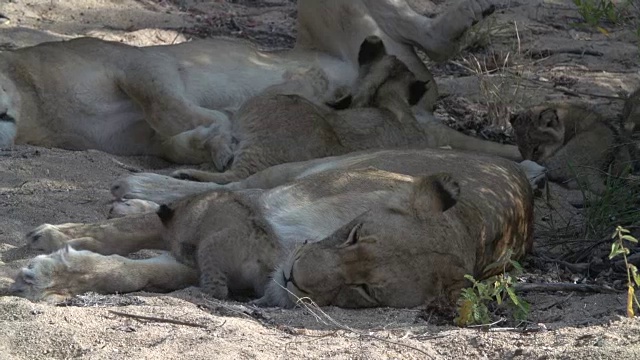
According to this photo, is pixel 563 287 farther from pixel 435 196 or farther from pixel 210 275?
pixel 210 275

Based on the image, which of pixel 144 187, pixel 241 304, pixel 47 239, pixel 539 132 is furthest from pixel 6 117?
pixel 539 132

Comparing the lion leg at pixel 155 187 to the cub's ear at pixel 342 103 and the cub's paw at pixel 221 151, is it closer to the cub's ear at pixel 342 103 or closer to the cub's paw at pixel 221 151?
the cub's paw at pixel 221 151

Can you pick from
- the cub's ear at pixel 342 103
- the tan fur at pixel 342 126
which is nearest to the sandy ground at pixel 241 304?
the tan fur at pixel 342 126

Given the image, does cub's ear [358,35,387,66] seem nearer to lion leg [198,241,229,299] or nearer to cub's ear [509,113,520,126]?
cub's ear [509,113,520,126]

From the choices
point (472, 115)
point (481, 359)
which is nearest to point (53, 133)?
point (472, 115)

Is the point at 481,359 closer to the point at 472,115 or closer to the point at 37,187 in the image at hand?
the point at 37,187

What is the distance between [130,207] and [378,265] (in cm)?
178

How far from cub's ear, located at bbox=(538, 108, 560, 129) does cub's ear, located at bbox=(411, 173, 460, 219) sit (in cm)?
287

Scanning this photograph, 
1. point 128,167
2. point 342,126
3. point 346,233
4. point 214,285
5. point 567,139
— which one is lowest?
point 128,167

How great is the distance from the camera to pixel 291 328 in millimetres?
4004

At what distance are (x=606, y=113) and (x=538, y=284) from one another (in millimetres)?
3643

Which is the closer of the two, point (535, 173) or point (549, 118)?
point (535, 173)

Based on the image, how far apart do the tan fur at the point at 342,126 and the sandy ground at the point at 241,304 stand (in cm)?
57

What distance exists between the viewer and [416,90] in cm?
719
